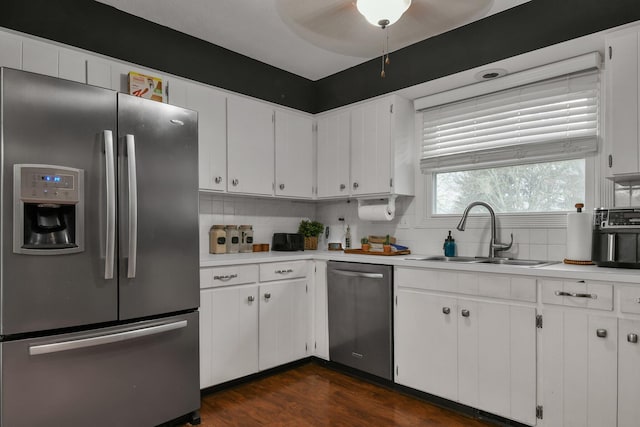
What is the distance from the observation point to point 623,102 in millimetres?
2174

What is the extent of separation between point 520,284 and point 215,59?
2648 millimetres

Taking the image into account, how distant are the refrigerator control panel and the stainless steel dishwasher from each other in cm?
187

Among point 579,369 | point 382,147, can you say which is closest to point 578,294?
point 579,369

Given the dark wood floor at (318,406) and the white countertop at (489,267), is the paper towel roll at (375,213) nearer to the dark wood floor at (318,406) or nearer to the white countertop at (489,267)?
the white countertop at (489,267)

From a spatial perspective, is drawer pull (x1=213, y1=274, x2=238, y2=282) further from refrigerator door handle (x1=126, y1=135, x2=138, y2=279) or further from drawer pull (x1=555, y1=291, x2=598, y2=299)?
drawer pull (x1=555, y1=291, x2=598, y2=299)

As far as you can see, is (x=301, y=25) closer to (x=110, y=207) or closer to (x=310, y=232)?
(x=110, y=207)

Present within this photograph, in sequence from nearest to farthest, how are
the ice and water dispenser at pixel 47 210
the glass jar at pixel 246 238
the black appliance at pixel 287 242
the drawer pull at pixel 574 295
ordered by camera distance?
1. the ice and water dispenser at pixel 47 210
2. the drawer pull at pixel 574 295
3. the glass jar at pixel 246 238
4. the black appliance at pixel 287 242

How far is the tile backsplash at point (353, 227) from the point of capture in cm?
274

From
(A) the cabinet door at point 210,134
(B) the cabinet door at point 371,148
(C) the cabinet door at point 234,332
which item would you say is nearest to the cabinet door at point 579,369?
(B) the cabinet door at point 371,148

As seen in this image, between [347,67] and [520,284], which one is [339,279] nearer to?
[520,284]

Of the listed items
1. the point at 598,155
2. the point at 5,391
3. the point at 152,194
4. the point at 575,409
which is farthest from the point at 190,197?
the point at 598,155

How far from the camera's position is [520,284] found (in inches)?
87.7

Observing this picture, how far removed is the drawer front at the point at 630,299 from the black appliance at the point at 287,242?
241cm

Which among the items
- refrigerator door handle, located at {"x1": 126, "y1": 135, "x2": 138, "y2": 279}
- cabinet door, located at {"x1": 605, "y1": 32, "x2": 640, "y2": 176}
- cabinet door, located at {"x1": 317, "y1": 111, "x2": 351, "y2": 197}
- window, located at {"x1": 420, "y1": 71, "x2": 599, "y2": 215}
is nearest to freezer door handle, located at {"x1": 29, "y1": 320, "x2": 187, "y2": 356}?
refrigerator door handle, located at {"x1": 126, "y1": 135, "x2": 138, "y2": 279}
